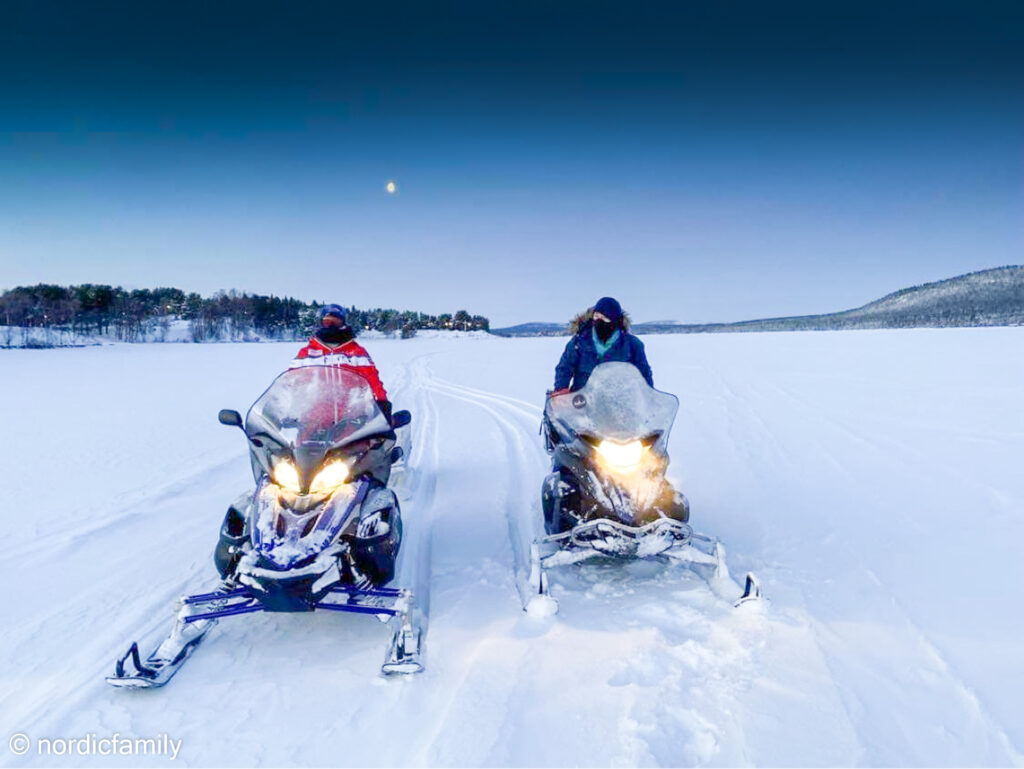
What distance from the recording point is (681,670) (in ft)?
10.7

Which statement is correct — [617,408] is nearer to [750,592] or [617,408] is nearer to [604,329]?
[604,329]

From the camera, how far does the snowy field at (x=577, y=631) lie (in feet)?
9.14

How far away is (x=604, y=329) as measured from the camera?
5812 millimetres

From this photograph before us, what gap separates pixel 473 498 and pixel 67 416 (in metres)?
10.8

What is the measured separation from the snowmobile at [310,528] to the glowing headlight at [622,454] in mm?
1672

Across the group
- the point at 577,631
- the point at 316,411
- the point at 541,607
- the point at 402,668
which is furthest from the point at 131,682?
the point at 577,631

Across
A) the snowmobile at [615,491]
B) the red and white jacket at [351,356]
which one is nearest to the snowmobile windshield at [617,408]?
the snowmobile at [615,491]

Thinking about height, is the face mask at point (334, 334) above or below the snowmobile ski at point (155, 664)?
above

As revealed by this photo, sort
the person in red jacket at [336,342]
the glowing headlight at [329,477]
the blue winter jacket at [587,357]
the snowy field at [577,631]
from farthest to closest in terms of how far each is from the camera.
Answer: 1. the blue winter jacket at [587,357]
2. the person in red jacket at [336,342]
3. the glowing headlight at [329,477]
4. the snowy field at [577,631]

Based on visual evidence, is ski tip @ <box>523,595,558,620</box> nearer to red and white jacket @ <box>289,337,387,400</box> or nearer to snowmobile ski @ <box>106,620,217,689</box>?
snowmobile ski @ <box>106,620,217,689</box>

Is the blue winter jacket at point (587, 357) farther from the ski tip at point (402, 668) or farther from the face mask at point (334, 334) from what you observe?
the ski tip at point (402, 668)

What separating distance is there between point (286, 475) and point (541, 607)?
1941 millimetres

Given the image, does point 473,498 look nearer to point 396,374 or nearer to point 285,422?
point 285,422

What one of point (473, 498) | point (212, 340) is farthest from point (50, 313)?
point (473, 498)
